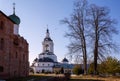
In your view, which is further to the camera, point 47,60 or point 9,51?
point 47,60

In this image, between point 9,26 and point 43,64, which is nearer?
point 9,26

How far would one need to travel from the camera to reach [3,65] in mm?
38844

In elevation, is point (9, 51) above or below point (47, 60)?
below

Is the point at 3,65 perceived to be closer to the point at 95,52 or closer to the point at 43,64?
the point at 95,52

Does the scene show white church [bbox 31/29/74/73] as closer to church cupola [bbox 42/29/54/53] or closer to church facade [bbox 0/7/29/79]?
church cupola [bbox 42/29/54/53]

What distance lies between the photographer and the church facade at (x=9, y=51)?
1524 inches

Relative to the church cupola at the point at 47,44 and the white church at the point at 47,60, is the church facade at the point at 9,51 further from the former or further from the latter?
the white church at the point at 47,60

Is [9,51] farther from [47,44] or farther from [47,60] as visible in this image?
[47,60]

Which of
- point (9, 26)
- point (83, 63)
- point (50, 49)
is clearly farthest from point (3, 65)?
point (50, 49)

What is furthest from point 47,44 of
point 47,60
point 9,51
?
point 9,51

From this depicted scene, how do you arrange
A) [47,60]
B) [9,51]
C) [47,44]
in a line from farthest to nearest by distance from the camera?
1. [47,60]
2. [47,44]
3. [9,51]

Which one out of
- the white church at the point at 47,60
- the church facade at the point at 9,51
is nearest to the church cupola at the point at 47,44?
the white church at the point at 47,60

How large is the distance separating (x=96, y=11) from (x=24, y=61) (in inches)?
718

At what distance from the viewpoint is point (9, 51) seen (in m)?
42.0
